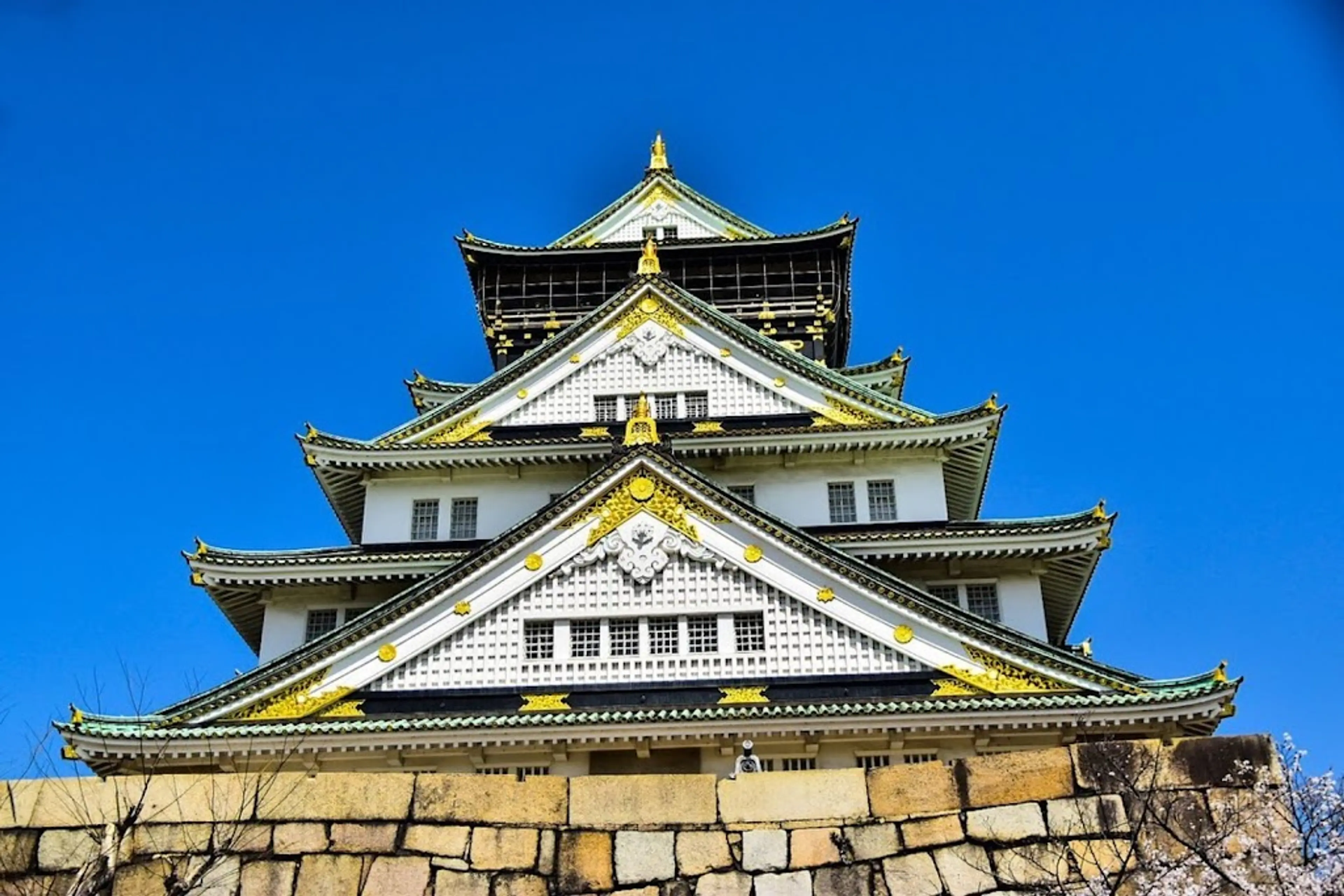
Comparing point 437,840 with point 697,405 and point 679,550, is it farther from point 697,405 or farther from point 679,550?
point 697,405

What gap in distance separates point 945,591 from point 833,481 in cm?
338

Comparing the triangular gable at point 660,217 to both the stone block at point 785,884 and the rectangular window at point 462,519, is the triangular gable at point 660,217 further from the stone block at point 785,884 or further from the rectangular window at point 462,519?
the stone block at point 785,884

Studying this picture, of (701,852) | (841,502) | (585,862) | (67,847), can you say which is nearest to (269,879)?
(67,847)

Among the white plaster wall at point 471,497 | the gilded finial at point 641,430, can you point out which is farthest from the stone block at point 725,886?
the white plaster wall at point 471,497

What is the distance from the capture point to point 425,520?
27.5 metres

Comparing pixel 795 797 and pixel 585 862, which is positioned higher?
pixel 795 797

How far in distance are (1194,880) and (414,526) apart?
65.5 ft

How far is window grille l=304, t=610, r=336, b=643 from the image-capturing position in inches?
1009

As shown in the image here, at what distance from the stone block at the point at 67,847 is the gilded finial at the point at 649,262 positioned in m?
21.2

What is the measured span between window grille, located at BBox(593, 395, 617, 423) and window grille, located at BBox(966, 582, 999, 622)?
28.0ft

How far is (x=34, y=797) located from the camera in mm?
10836

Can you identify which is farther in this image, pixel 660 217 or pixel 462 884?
pixel 660 217

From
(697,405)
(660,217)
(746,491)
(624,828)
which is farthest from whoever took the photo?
(660,217)

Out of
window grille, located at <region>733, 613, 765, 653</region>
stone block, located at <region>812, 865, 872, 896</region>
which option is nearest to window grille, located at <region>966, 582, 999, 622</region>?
window grille, located at <region>733, 613, 765, 653</region>
